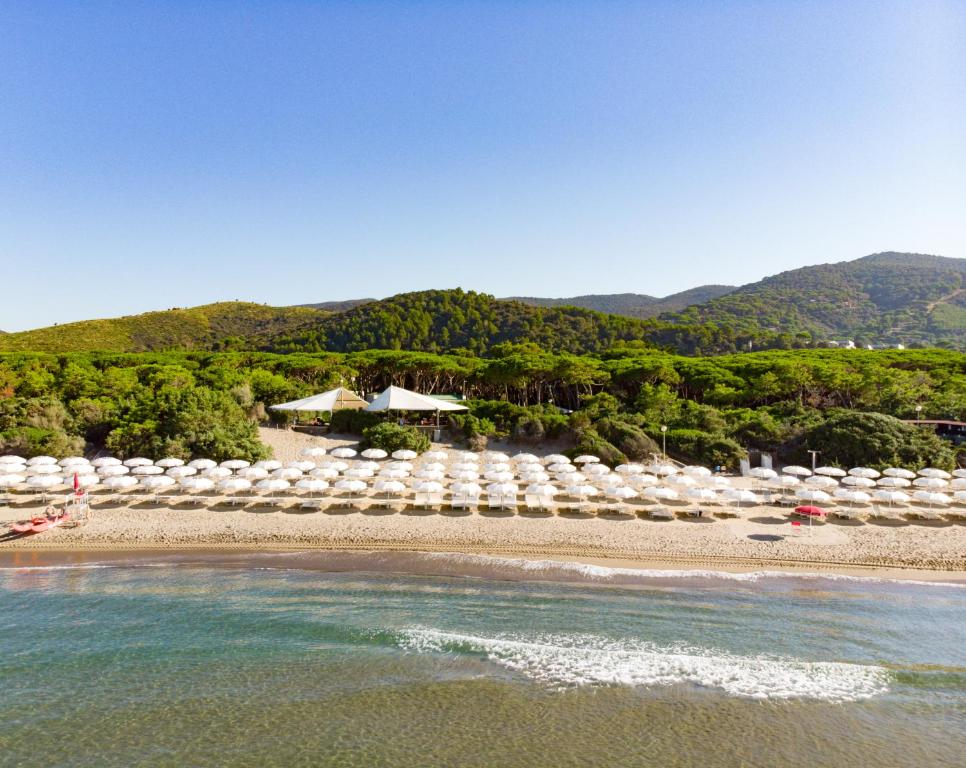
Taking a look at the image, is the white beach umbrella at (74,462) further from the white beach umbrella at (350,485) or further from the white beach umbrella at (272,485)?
the white beach umbrella at (350,485)

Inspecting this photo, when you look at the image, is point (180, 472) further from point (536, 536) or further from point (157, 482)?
point (536, 536)

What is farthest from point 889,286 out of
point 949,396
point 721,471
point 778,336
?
point 721,471

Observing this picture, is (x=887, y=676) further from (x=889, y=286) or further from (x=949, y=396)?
(x=889, y=286)

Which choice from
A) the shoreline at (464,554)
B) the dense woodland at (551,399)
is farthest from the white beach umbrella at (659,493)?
the dense woodland at (551,399)

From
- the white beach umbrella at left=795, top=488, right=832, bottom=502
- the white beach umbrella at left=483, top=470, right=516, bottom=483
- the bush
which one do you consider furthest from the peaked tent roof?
the white beach umbrella at left=795, top=488, right=832, bottom=502

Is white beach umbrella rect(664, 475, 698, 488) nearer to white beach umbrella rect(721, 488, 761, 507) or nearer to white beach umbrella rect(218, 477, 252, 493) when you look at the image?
white beach umbrella rect(721, 488, 761, 507)
